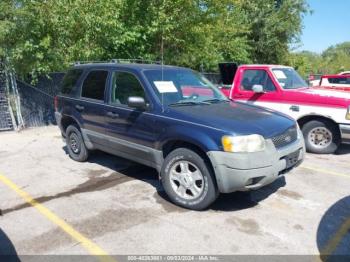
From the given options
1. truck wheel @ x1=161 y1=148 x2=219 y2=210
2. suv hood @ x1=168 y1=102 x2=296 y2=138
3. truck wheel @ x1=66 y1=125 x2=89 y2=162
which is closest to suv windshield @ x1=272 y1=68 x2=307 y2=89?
suv hood @ x1=168 y1=102 x2=296 y2=138

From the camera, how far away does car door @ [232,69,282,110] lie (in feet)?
25.3

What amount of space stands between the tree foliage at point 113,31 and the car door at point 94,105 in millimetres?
3606

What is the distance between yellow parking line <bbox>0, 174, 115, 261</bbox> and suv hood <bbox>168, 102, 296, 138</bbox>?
1.86m

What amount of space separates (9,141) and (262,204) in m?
6.60

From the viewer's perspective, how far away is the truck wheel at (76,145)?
254 inches

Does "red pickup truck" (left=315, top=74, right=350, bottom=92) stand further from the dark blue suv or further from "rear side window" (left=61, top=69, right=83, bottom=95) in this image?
"rear side window" (left=61, top=69, right=83, bottom=95)

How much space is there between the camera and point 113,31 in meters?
9.78

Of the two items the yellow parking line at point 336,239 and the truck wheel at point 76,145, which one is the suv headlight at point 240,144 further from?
the truck wheel at point 76,145

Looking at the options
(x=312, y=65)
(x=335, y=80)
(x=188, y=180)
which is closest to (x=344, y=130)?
(x=188, y=180)

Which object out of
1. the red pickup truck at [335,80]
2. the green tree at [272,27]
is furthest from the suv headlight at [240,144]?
the green tree at [272,27]

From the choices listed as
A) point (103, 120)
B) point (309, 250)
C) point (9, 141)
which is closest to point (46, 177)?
point (103, 120)

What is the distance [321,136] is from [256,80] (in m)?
1.88

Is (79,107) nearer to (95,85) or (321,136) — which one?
(95,85)

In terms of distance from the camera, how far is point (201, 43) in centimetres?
1255
